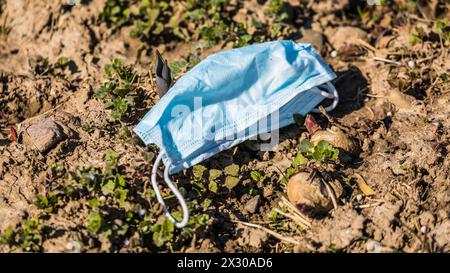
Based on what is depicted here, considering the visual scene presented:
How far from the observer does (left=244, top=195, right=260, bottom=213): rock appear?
3598 mm

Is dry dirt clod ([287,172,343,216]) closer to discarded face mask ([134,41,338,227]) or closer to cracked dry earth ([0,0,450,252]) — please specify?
cracked dry earth ([0,0,450,252])

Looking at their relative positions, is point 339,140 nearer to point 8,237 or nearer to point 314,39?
point 314,39

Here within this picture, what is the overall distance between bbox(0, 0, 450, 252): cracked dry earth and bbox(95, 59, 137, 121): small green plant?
78 millimetres

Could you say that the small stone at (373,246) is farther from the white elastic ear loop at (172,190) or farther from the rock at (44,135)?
the rock at (44,135)

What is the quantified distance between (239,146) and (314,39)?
1.21 metres

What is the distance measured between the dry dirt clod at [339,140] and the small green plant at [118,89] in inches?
49.8

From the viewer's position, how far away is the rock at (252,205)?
3.60 m

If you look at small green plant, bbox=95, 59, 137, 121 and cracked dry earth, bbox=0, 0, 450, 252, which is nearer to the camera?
cracked dry earth, bbox=0, 0, 450, 252

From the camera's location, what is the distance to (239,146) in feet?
12.8

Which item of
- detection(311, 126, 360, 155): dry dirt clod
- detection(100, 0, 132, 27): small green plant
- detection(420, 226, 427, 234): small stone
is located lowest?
detection(420, 226, 427, 234): small stone

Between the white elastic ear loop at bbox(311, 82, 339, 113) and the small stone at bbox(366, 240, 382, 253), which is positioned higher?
the white elastic ear loop at bbox(311, 82, 339, 113)

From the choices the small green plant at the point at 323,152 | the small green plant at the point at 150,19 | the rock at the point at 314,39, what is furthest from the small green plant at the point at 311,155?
the small green plant at the point at 150,19

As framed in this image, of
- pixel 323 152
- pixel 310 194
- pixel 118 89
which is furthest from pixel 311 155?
pixel 118 89

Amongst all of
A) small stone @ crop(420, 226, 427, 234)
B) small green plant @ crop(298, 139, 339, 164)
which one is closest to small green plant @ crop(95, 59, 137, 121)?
small green plant @ crop(298, 139, 339, 164)
